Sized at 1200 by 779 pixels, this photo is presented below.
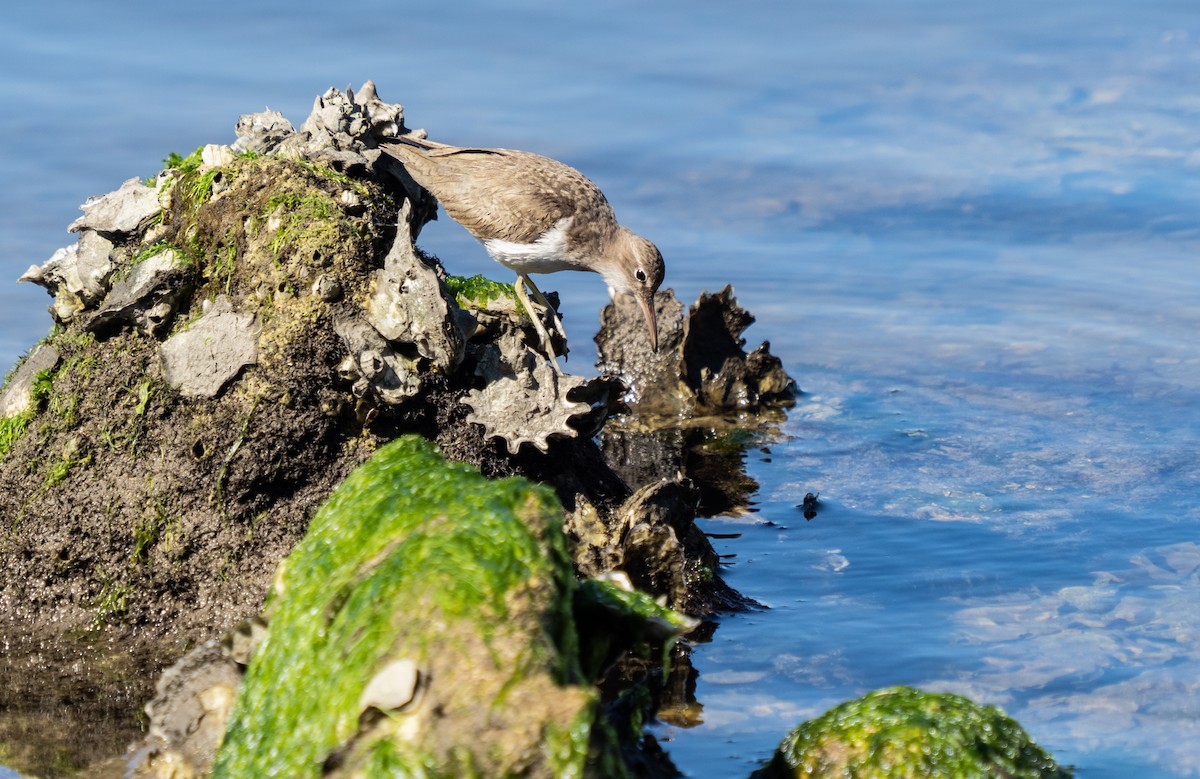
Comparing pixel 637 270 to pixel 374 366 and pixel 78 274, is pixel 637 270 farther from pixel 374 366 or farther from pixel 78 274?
pixel 78 274

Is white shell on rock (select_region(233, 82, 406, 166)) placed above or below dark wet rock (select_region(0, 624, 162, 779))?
above

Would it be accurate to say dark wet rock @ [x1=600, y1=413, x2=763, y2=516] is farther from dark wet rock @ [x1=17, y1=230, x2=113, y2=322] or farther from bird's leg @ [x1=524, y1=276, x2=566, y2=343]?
dark wet rock @ [x1=17, y1=230, x2=113, y2=322]

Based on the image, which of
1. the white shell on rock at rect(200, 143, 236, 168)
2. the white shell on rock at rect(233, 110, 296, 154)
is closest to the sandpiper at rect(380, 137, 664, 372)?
the white shell on rock at rect(233, 110, 296, 154)

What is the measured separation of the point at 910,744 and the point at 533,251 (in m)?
4.20

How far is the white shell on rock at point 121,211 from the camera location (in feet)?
20.5

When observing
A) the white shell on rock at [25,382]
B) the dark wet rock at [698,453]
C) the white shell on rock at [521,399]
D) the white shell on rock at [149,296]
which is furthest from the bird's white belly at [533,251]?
the white shell on rock at [25,382]

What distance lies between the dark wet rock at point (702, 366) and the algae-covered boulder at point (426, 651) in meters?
5.22

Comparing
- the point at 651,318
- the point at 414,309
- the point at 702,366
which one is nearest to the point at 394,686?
the point at 414,309

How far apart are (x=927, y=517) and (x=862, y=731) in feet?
10.5

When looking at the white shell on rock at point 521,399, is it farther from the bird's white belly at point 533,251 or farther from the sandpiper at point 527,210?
the bird's white belly at point 533,251

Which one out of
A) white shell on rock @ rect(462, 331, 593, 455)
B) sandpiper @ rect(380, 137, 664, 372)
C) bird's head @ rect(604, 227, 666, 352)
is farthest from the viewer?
bird's head @ rect(604, 227, 666, 352)

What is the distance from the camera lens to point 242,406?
553 cm

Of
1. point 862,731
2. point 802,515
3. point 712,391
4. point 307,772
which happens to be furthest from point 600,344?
point 307,772

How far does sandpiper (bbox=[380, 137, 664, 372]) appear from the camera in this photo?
7385mm
